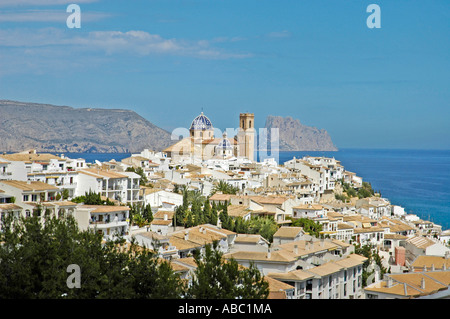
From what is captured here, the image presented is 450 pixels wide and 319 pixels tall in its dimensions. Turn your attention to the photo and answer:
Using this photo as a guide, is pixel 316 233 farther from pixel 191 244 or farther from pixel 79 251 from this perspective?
pixel 79 251

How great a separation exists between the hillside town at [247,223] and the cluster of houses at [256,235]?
5cm

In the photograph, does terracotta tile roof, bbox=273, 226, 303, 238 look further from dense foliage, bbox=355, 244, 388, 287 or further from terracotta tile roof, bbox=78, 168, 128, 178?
terracotta tile roof, bbox=78, 168, 128, 178

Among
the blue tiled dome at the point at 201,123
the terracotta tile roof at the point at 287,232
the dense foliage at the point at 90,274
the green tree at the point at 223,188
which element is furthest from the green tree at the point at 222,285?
the blue tiled dome at the point at 201,123

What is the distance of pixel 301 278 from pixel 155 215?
1061 centimetres

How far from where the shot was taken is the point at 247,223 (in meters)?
28.7

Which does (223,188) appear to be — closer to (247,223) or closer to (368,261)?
(247,223)

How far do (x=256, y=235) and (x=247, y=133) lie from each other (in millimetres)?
54626

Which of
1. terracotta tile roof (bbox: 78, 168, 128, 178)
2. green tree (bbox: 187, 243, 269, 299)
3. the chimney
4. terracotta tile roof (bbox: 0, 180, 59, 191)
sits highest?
terracotta tile roof (bbox: 78, 168, 128, 178)

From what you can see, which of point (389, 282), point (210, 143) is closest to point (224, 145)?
point (210, 143)

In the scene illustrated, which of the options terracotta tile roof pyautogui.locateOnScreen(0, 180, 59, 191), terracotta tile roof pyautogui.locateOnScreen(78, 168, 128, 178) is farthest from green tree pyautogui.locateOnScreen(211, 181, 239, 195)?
terracotta tile roof pyautogui.locateOnScreen(0, 180, 59, 191)

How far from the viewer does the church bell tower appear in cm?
7562
